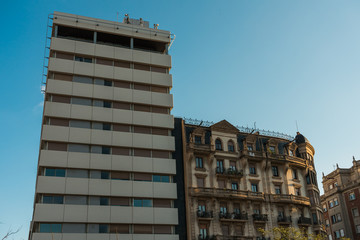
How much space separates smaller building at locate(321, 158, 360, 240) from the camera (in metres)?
82.9

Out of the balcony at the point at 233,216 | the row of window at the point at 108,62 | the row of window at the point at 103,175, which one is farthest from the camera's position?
the row of window at the point at 108,62

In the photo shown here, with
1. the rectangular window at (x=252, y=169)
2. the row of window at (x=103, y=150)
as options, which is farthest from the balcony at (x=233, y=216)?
the row of window at (x=103, y=150)

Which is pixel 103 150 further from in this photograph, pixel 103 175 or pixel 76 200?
pixel 76 200

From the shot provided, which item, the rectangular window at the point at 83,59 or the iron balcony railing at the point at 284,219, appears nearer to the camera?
the rectangular window at the point at 83,59

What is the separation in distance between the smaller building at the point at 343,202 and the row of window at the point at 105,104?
147 ft

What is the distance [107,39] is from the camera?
67.6m

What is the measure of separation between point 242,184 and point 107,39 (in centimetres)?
3133

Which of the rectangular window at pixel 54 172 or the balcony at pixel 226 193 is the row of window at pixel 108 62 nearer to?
the rectangular window at pixel 54 172

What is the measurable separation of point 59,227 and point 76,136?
12178 millimetres

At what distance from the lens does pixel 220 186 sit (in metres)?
62.2

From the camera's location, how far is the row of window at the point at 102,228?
51.2 metres

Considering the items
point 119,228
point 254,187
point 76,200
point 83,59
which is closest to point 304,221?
point 254,187

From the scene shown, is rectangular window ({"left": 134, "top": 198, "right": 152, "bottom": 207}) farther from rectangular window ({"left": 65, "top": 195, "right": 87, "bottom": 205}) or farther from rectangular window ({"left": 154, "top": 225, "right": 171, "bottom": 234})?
rectangular window ({"left": 65, "top": 195, "right": 87, "bottom": 205})

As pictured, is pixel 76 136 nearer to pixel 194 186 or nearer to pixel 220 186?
pixel 194 186
